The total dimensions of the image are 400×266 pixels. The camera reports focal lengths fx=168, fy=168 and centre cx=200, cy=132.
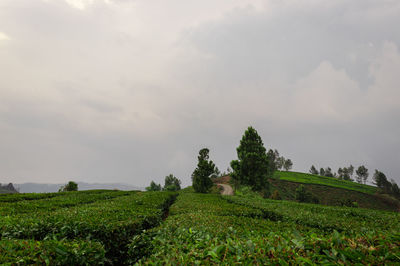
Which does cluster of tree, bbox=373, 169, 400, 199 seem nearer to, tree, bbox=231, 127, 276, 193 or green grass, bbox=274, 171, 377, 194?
green grass, bbox=274, 171, 377, 194

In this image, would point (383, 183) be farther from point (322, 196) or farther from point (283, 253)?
point (283, 253)

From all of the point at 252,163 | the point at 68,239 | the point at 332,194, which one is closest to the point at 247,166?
the point at 252,163

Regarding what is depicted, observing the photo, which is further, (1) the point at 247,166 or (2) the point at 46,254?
(1) the point at 247,166

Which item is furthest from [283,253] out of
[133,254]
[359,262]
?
[133,254]

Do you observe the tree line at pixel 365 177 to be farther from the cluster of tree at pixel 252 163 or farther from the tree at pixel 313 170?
the cluster of tree at pixel 252 163

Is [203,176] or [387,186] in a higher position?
[203,176]

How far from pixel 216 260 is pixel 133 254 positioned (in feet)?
11.5

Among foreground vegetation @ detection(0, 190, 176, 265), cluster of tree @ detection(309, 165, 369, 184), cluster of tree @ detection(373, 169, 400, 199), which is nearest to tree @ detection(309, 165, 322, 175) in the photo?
cluster of tree @ detection(309, 165, 369, 184)

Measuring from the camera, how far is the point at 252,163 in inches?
1116

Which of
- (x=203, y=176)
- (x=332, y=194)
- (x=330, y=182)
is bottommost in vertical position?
(x=332, y=194)

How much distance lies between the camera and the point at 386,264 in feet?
5.12

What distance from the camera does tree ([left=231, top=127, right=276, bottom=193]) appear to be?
28141 mm

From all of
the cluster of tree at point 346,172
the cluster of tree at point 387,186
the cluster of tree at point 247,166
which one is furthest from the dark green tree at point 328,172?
the cluster of tree at point 247,166

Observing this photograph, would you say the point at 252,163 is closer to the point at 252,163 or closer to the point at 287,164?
the point at 252,163
